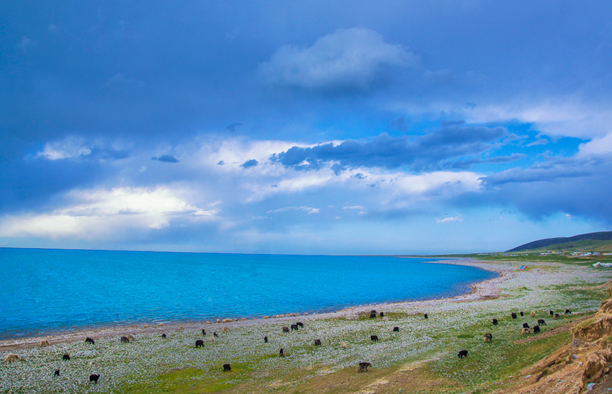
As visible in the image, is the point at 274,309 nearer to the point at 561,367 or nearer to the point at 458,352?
the point at 458,352

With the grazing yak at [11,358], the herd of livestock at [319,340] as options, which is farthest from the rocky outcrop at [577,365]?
the grazing yak at [11,358]

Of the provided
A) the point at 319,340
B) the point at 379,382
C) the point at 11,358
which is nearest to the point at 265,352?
the point at 319,340

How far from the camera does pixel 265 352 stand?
32.2 meters

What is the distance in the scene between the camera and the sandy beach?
24.5m

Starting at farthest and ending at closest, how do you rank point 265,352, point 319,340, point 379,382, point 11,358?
point 319,340 → point 265,352 → point 11,358 → point 379,382

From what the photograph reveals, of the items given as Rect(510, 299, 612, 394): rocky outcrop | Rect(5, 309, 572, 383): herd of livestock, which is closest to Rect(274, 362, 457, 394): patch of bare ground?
Rect(5, 309, 572, 383): herd of livestock

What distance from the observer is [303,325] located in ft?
146

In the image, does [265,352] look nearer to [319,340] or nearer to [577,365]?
[319,340]

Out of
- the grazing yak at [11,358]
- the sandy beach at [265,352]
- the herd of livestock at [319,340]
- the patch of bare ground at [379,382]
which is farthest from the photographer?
the grazing yak at [11,358]

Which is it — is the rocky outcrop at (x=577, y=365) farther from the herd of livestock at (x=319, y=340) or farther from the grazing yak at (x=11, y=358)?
the grazing yak at (x=11, y=358)

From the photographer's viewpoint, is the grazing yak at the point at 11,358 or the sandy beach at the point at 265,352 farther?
the grazing yak at the point at 11,358

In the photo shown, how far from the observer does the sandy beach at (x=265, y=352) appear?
24.5 m

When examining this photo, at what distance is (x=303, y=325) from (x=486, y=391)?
94.8ft

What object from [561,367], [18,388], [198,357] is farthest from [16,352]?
[561,367]
